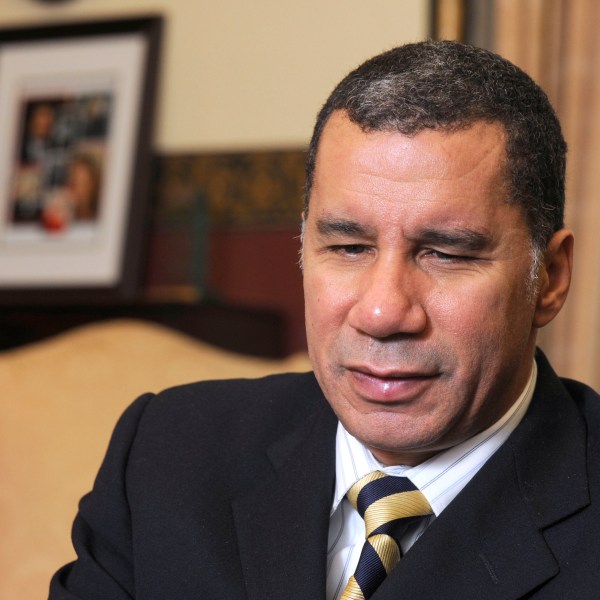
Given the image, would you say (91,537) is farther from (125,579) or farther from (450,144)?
(450,144)

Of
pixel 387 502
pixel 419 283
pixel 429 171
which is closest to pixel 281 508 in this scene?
pixel 387 502

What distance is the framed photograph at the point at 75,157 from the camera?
4016mm

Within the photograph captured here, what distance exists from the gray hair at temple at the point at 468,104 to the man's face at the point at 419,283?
17mm

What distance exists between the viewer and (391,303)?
136 cm

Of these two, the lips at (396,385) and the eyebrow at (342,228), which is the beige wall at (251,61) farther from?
the lips at (396,385)

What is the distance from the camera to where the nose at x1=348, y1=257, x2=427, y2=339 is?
1.36 m

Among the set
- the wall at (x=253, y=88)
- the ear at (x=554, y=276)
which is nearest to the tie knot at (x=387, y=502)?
the ear at (x=554, y=276)

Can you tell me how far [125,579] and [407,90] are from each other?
2.85 feet

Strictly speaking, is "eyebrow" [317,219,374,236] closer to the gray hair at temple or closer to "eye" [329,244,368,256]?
"eye" [329,244,368,256]

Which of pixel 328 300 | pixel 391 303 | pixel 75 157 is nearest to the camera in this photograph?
pixel 391 303

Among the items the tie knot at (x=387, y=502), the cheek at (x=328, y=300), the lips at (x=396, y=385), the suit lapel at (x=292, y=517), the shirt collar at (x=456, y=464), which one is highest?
the cheek at (x=328, y=300)

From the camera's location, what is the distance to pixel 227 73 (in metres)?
4.06

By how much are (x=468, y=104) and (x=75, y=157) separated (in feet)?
9.68

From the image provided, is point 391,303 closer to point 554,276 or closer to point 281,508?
point 554,276
